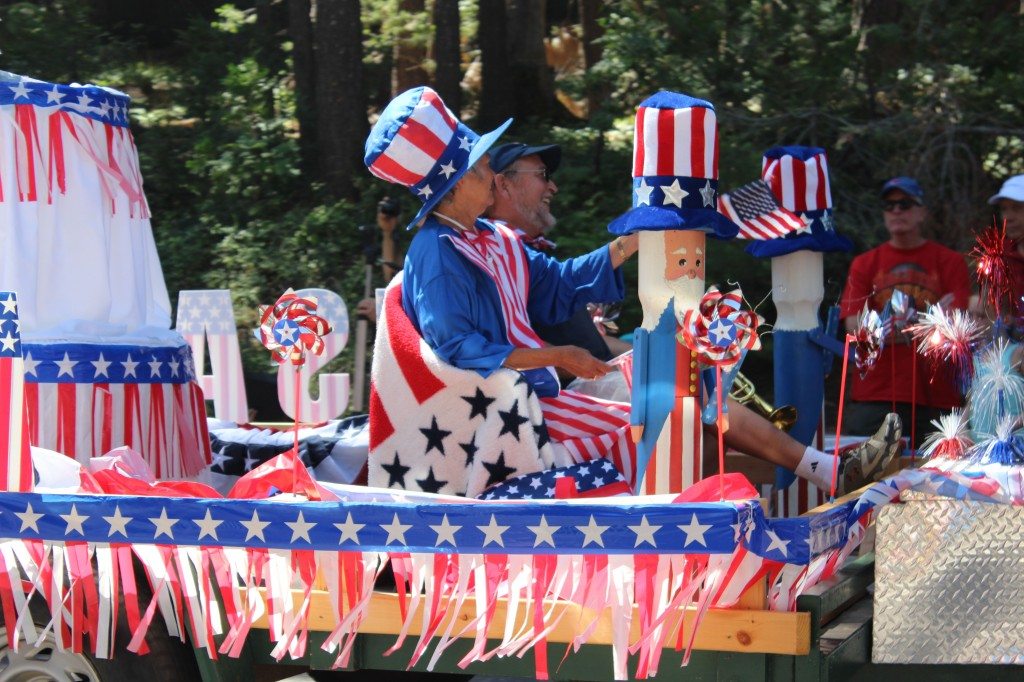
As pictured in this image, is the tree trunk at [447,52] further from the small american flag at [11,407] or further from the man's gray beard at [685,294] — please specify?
the small american flag at [11,407]

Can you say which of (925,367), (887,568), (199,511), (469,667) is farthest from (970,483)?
(925,367)

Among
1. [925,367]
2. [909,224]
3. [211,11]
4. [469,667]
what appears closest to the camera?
[469,667]

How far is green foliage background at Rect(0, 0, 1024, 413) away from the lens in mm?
9531

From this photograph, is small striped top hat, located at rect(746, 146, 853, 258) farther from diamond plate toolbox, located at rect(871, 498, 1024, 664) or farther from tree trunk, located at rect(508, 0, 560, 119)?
tree trunk, located at rect(508, 0, 560, 119)

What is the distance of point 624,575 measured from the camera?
2.97 meters

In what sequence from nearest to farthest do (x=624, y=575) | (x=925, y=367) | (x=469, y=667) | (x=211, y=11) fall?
(x=624, y=575)
(x=469, y=667)
(x=925, y=367)
(x=211, y=11)

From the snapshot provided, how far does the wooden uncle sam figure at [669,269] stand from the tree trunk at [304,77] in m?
8.35

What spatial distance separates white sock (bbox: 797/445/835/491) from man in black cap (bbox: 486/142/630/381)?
919 mm

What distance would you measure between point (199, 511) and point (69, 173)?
1.59 m

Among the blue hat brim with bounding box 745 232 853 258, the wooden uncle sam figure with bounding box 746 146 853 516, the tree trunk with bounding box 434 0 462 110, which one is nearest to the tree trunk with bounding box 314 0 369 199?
the tree trunk with bounding box 434 0 462 110

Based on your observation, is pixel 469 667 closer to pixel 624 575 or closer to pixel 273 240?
pixel 624 575

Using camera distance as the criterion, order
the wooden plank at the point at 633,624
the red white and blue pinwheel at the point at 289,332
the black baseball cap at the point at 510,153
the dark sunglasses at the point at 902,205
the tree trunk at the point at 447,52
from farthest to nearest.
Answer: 1. the tree trunk at the point at 447,52
2. the dark sunglasses at the point at 902,205
3. the black baseball cap at the point at 510,153
4. the red white and blue pinwheel at the point at 289,332
5. the wooden plank at the point at 633,624

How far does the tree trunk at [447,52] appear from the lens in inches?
438

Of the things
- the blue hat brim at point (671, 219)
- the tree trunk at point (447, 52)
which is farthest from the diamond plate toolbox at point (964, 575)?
the tree trunk at point (447, 52)
